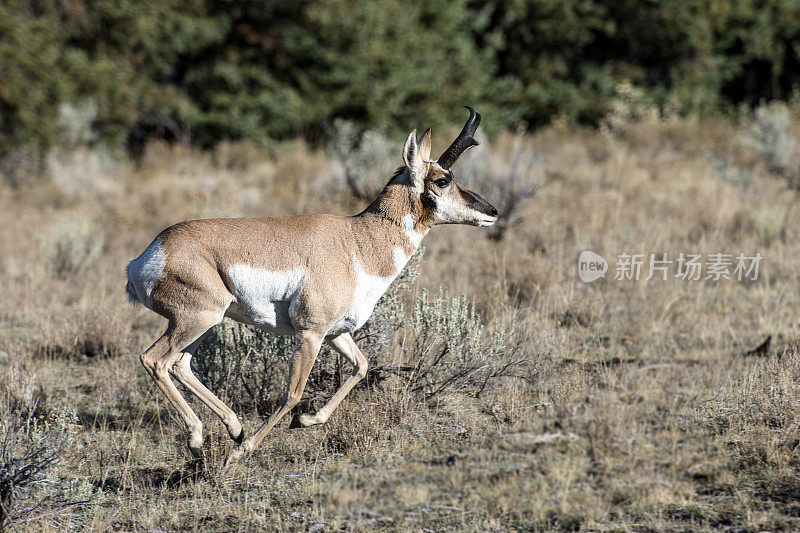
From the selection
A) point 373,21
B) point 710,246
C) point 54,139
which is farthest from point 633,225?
point 54,139

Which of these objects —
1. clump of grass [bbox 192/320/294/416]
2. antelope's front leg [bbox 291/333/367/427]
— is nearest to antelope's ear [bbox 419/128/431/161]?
antelope's front leg [bbox 291/333/367/427]

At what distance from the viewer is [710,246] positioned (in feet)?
40.8

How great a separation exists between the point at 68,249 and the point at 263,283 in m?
7.39

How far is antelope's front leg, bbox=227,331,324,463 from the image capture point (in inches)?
250

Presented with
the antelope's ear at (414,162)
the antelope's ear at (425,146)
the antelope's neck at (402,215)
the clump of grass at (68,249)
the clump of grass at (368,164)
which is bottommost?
the clump of grass at (68,249)

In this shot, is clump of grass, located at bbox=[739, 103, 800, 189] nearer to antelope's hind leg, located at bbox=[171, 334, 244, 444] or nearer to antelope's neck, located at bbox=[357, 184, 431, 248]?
antelope's neck, located at bbox=[357, 184, 431, 248]

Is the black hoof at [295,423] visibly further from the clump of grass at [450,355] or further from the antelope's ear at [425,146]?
the antelope's ear at [425,146]

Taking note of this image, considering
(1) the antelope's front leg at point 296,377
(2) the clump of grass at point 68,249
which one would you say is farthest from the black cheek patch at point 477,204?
(2) the clump of grass at point 68,249

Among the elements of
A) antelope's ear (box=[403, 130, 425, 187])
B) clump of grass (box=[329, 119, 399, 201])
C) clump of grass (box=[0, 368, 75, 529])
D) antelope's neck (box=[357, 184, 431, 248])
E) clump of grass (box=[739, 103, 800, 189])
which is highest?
→ clump of grass (box=[739, 103, 800, 189])

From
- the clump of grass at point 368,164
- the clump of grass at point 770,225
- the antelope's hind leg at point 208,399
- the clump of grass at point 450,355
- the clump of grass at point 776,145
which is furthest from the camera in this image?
the clump of grass at point 776,145

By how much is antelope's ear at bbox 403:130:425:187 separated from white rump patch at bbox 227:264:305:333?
1.21 metres

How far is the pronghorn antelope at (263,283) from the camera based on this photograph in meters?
6.27

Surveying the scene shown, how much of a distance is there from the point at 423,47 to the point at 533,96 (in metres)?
5.18

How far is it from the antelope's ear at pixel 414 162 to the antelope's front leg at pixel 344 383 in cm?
137
